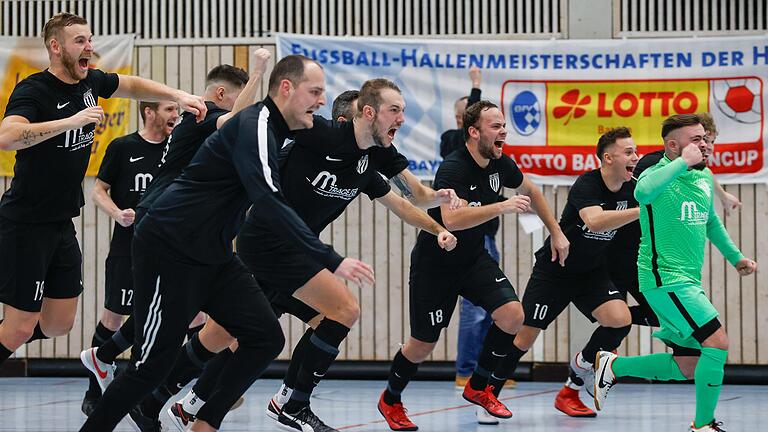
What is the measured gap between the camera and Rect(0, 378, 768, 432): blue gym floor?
7387 mm

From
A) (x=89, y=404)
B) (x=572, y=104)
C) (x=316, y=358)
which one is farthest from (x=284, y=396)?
(x=572, y=104)

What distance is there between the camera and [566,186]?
10312mm

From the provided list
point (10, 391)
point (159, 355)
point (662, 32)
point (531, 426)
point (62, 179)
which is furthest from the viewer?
point (662, 32)

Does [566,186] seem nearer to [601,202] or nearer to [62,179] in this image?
[601,202]

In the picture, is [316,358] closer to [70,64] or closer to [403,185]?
[403,185]

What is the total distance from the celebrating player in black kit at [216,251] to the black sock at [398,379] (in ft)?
7.64

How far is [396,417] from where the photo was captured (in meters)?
7.34

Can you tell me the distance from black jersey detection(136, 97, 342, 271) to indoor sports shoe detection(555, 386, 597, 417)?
369 cm

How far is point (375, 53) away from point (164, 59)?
2.01 metres

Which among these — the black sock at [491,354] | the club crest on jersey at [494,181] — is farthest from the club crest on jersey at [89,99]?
the black sock at [491,354]

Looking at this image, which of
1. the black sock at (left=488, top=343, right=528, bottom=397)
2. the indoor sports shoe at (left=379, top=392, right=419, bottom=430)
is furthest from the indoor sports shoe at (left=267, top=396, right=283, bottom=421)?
the black sock at (left=488, top=343, right=528, bottom=397)

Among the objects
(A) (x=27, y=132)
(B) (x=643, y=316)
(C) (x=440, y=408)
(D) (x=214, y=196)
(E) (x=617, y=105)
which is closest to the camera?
(D) (x=214, y=196)

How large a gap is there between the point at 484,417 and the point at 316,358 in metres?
1.64

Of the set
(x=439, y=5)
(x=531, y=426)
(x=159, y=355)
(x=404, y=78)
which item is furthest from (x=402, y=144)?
(x=159, y=355)
